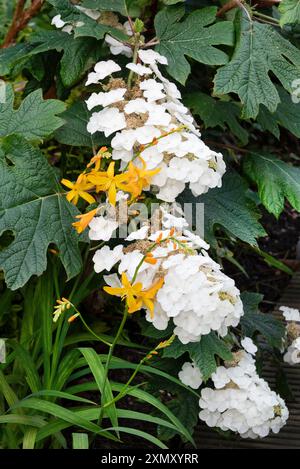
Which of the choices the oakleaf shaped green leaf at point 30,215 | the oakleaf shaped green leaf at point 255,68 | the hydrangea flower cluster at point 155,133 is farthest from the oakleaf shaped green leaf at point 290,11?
the oakleaf shaped green leaf at point 30,215

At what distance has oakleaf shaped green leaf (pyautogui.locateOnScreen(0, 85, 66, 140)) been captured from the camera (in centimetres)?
180

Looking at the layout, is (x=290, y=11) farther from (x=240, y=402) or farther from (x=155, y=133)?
(x=240, y=402)

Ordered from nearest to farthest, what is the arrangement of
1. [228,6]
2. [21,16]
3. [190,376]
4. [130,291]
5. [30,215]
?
[130,291] → [30,215] → [190,376] → [228,6] → [21,16]

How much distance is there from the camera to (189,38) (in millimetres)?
1911

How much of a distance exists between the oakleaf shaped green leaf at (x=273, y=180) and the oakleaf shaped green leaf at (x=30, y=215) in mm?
497

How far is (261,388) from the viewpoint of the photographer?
1833 mm

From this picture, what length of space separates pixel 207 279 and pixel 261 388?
16.3 inches

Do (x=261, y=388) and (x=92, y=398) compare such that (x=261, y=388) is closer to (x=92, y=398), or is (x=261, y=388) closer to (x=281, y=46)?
(x=92, y=398)

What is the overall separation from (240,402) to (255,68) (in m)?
0.77

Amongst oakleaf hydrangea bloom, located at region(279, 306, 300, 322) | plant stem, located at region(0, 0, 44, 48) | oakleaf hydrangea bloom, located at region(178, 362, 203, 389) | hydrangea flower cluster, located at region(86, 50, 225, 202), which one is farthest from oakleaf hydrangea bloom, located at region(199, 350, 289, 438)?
plant stem, located at region(0, 0, 44, 48)

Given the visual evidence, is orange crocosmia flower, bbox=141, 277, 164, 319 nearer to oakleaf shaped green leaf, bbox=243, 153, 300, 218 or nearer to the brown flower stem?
oakleaf shaped green leaf, bbox=243, 153, 300, 218

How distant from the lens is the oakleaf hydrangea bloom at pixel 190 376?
6.05 feet

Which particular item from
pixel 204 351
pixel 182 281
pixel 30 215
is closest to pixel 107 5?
Answer: pixel 30 215

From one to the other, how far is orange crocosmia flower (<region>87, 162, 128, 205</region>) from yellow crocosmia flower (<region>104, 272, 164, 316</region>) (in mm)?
179
